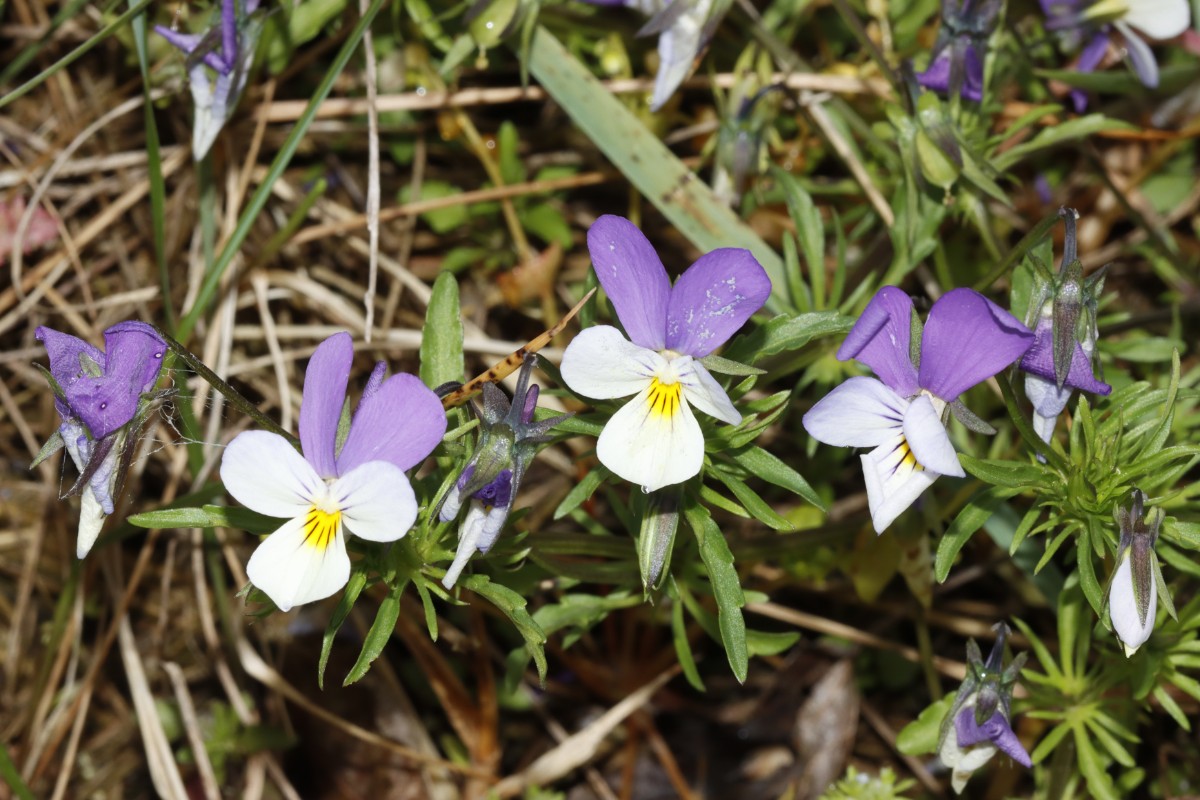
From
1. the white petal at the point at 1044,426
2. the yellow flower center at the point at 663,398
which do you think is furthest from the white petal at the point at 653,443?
the white petal at the point at 1044,426

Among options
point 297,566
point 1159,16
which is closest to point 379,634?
Result: point 297,566

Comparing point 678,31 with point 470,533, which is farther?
point 678,31

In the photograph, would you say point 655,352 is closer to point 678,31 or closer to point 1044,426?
point 1044,426

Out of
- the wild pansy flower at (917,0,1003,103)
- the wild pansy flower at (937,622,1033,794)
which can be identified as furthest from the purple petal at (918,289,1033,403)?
the wild pansy flower at (917,0,1003,103)

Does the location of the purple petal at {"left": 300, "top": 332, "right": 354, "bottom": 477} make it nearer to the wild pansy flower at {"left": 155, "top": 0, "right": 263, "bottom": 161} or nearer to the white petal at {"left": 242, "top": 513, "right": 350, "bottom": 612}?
the white petal at {"left": 242, "top": 513, "right": 350, "bottom": 612}

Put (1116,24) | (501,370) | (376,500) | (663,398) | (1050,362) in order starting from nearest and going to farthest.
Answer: (376,500), (663,398), (1050,362), (501,370), (1116,24)

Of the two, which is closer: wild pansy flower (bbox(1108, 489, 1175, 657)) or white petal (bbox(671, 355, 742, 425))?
white petal (bbox(671, 355, 742, 425))
